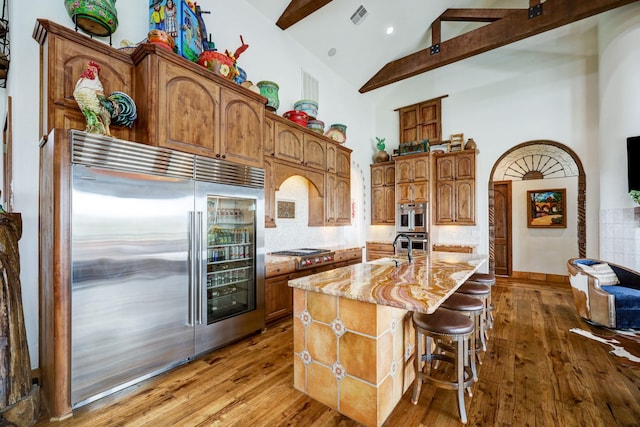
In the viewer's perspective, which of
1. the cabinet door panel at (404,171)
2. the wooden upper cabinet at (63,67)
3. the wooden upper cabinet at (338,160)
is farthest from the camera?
the cabinet door panel at (404,171)

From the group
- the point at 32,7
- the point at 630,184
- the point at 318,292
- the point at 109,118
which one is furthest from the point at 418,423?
the point at 630,184

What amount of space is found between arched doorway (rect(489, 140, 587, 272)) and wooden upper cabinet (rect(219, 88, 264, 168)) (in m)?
4.66

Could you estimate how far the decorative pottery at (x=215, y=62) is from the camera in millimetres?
2693

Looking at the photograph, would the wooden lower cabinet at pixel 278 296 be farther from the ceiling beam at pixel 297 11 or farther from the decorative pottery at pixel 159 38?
the ceiling beam at pixel 297 11

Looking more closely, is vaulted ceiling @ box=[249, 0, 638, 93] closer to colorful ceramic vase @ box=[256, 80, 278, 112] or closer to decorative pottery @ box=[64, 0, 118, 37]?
colorful ceramic vase @ box=[256, 80, 278, 112]

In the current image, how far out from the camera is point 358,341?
5.76 ft

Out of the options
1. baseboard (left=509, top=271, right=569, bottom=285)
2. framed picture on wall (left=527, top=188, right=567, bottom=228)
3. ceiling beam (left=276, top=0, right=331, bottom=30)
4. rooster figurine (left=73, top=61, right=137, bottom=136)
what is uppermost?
ceiling beam (left=276, top=0, right=331, bottom=30)

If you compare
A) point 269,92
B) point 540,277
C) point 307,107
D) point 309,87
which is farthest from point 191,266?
point 540,277

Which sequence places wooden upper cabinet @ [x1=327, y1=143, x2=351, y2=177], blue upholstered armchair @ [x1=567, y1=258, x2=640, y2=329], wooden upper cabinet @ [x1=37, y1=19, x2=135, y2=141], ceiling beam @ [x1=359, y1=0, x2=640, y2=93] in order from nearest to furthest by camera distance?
wooden upper cabinet @ [x1=37, y1=19, x2=135, y2=141] → blue upholstered armchair @ [x1=567, y1=258, x2=640, y2=329] → ceiling beam @ [x1=359, y1=0, x2=640, y2=93] → wooden upper cabinet @ [x1=327, y1=143, x2=351, y2=177]

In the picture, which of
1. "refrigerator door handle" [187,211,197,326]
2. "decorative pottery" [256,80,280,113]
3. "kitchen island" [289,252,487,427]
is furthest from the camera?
"decorative pottery" [256,80,280,113]

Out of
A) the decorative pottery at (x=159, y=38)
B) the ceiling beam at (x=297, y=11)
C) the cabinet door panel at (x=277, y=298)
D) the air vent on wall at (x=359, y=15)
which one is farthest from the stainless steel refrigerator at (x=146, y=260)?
the air vent on wall at (x=359, y=15)

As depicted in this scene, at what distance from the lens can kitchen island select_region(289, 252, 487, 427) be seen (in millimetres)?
1687

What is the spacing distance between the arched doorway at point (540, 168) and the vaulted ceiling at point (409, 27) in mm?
2002

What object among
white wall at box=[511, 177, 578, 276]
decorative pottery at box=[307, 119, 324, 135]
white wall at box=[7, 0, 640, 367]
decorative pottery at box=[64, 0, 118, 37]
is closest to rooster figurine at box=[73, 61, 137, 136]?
decorative pottery at box=[64, 0, 118, 37]
